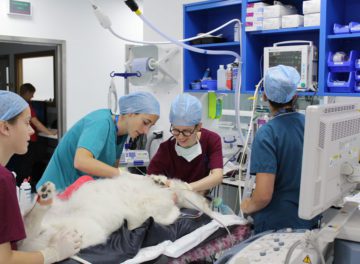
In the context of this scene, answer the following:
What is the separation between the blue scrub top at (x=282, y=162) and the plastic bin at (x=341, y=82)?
1.34 meters

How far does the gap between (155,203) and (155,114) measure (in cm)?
58

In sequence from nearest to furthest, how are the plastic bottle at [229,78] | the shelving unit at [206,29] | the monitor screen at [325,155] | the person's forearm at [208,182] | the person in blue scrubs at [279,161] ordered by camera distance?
the monitor screen at [325,155] → the person in blue scrubs at [279,161] → the person's forearm at [208,182] → the plastic bottle at [229,78] → the shelving unit at [206,29]

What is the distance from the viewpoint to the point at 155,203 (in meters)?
1.73

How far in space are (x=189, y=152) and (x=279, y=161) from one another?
696mm

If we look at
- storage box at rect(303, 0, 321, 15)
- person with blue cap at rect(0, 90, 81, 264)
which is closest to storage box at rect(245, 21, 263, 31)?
storage box at rect(303, 0, 321, 15)

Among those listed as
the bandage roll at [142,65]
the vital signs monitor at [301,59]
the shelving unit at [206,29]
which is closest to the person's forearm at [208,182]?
the vital signs monitor at [301,59]

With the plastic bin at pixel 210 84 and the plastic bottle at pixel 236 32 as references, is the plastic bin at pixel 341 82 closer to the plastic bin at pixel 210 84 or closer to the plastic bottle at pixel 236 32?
the plastic bottle at pixel 236 32

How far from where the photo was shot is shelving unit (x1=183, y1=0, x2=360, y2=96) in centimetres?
292

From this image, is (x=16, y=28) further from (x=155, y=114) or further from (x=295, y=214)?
(x=295, y=214)

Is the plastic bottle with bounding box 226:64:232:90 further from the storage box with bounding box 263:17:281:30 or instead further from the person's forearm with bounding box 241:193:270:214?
the person's forearm with bounding box 241:193:270:214

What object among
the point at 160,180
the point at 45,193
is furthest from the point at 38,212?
the point at 160,180

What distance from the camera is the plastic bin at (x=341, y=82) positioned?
2.86 meters

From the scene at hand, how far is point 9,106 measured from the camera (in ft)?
4.25

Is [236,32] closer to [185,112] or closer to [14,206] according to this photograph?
[185,112]
